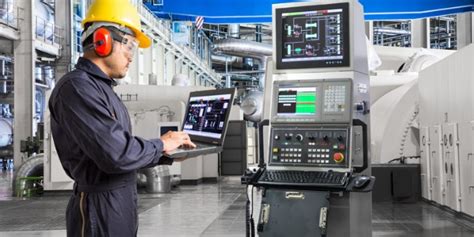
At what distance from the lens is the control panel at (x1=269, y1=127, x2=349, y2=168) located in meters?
3.66

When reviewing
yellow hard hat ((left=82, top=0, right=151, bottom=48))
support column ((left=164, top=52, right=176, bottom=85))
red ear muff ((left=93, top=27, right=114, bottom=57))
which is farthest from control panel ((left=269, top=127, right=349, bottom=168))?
support column ((left=164, top=52, right=176, bottom=85))

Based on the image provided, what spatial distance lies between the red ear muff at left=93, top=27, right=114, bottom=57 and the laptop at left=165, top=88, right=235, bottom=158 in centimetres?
58

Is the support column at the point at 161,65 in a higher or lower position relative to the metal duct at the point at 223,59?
lower

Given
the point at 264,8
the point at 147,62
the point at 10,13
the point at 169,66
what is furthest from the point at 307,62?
the point at 169,66

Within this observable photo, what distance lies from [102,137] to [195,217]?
20.4 ft

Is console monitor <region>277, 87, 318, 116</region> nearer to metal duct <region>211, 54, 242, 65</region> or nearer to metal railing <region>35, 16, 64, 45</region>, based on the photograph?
metal railing <region>35, 16, 64, 45</region>

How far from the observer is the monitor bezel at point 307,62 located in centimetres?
378

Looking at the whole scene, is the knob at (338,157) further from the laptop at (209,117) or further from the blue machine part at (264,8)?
the blue machine part at (264,8)

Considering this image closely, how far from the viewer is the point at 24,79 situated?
13914mm

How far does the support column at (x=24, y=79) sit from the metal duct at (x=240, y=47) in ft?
27.6

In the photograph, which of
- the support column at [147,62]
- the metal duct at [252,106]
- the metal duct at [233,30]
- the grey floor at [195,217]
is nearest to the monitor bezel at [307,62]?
the grey floor at [195,217]

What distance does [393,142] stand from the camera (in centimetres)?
950

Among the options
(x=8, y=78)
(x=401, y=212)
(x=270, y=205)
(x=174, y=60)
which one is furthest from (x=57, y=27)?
(x=270, y=205)

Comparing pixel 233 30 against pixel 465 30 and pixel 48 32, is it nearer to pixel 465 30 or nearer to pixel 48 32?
pixel 48 32
